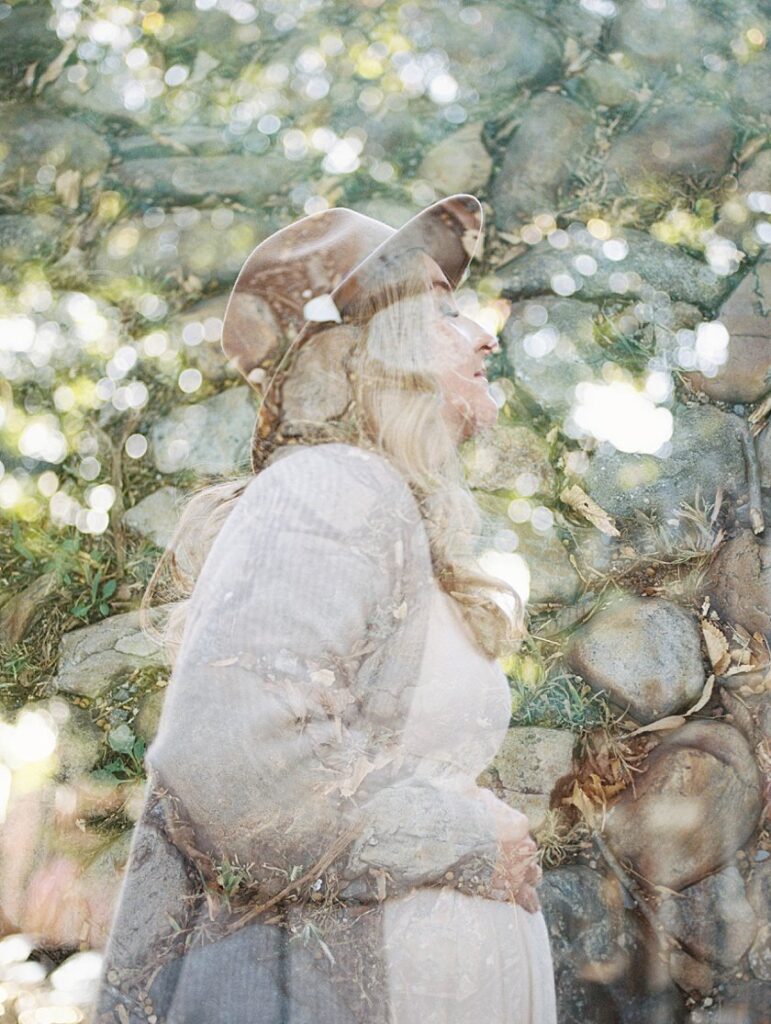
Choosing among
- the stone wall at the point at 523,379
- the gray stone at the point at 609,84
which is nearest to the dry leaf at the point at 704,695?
the stone wall at the point at 523,379

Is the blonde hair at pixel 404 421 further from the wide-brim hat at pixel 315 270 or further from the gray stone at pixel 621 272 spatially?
the gray stone at pixel 621 272

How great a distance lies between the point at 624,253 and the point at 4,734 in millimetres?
1627

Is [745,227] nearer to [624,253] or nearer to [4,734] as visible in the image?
[624,253]

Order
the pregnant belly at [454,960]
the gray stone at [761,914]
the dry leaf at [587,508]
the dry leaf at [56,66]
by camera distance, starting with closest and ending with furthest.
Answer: the pregnant belly at [454,960] < the gray stone at [761,914] < the dry leaf at [587,508] < the dry leaf at [56,66]

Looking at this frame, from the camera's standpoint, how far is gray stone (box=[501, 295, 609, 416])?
6.03 ft

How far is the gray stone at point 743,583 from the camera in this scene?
1.64m

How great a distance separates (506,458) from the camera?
183 centimetres

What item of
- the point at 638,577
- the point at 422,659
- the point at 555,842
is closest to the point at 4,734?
the point at 422,659

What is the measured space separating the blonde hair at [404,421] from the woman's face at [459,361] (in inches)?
0.8

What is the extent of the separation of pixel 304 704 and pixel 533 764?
0.55 m

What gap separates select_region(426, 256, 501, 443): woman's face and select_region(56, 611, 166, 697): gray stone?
2.43 feet

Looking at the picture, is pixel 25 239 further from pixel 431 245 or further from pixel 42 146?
pixel 431 245

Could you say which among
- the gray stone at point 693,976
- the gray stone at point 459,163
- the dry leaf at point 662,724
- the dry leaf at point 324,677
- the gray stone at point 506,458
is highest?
the gray stone at point 459,163

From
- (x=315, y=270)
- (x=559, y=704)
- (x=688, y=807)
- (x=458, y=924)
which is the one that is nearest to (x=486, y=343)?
(x=315, y=270)
